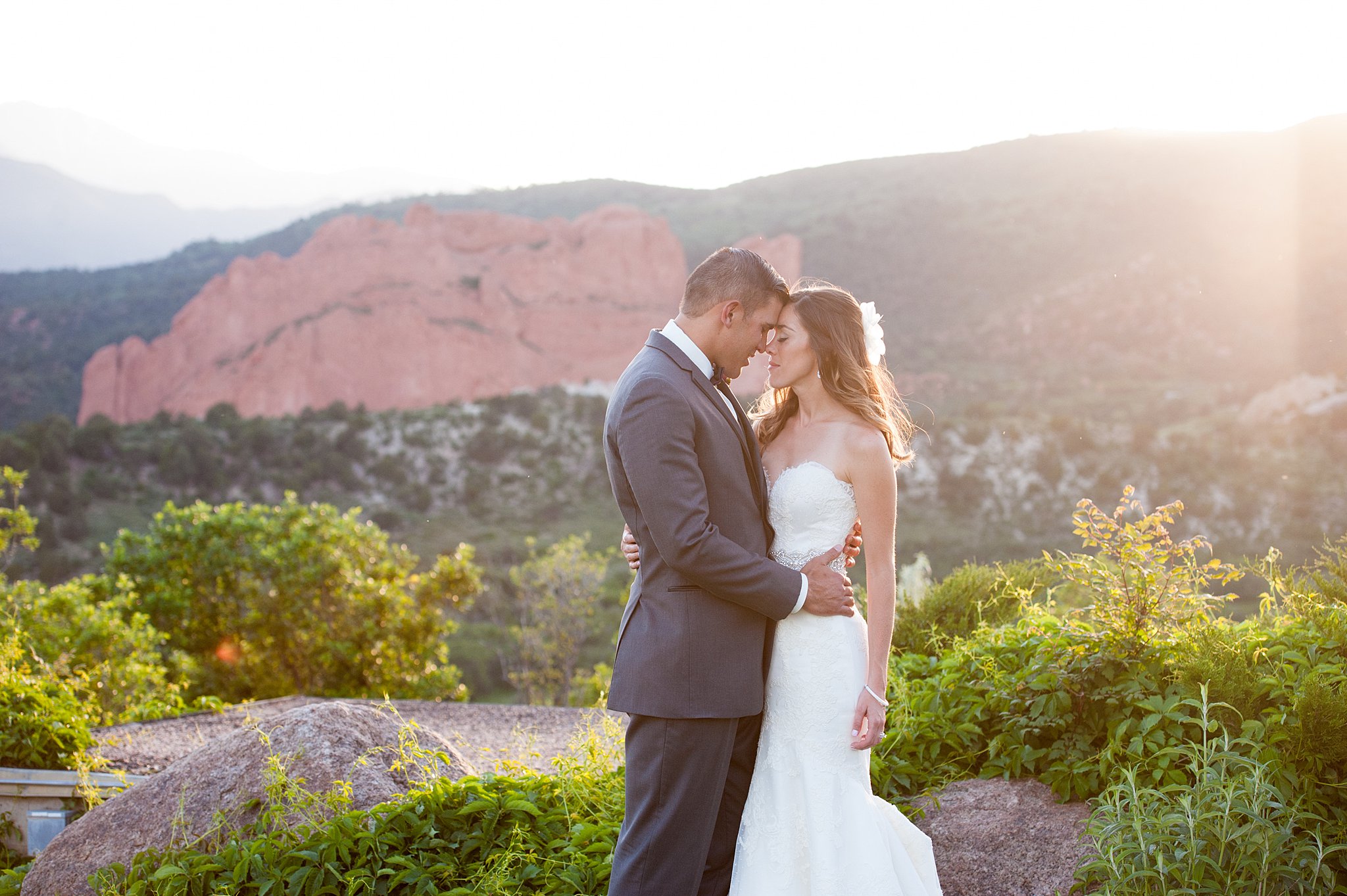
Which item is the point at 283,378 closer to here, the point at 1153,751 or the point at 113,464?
the point at 113,464

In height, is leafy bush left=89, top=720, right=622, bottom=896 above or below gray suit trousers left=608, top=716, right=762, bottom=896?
below

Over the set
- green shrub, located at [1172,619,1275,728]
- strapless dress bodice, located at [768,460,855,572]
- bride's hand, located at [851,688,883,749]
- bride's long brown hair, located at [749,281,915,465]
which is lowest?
green shrub, located at [1172,619,1275,728]

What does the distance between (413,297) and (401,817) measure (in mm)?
44018

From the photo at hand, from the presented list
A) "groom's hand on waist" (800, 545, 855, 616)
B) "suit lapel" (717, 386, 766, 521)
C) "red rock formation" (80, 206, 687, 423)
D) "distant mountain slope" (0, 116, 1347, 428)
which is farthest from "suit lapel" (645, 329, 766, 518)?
"red rock formation" (80, 206, 687, 423)

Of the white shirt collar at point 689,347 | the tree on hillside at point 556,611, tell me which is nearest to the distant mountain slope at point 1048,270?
the tree on hillside at point 556,611

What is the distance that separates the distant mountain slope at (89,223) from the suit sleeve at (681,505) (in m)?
61.9

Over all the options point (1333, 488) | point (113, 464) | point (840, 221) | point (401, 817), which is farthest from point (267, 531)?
point (840, 221)

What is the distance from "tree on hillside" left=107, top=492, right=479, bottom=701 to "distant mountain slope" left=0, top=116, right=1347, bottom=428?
2520cm

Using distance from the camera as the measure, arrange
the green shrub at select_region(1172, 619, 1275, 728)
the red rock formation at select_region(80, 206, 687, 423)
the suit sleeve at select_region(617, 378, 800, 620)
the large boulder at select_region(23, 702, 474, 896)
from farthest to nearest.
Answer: the red rock formation at select_region(80, 206, 687, 423), the large boulder at select_region(23, 702, 474, 896), the green shrub at select_region(1172, 619, 1275, 728), the suit sleeve at select_region(617, 378, 800, 620)

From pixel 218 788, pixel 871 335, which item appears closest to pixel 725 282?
pixel 871 335

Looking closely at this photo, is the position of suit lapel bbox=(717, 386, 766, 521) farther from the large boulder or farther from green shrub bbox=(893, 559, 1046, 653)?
green shrub bbox=(893, 559, 1046, 653)

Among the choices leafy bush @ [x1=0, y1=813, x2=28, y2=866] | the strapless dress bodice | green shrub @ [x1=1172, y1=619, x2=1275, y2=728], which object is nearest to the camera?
the strapless dress bodice

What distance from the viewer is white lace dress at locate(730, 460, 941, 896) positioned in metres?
2.66

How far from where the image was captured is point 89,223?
6481cm
